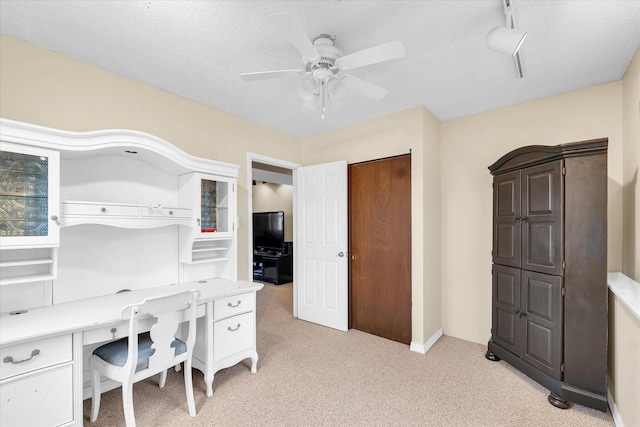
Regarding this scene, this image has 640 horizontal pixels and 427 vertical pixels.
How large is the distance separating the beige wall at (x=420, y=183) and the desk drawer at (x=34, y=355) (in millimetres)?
2796

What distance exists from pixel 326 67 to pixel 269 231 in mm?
4943

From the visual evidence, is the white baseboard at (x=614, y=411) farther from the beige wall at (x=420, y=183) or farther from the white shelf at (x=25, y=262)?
the white shelf at (x=25, y=262)

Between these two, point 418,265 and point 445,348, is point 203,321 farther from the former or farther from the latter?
point 445,348

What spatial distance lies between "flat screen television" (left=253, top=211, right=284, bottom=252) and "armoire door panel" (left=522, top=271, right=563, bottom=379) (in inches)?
185

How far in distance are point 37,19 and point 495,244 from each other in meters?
3.78

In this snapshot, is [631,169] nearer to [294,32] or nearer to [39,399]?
[294,32]

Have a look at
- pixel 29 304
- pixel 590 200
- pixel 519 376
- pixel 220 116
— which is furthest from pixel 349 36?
pixel 519 376

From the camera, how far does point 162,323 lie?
72.4 inches

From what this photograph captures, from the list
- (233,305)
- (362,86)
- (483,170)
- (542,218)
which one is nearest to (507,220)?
(542,218)

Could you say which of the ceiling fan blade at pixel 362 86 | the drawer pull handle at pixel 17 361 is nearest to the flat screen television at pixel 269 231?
the ceiling fan blade at pixel 362 86

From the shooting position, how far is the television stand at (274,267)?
6023mm

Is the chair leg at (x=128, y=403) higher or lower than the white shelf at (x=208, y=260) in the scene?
lower

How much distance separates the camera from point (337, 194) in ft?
11.5

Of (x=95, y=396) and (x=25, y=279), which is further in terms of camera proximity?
(x=95, y=396)
